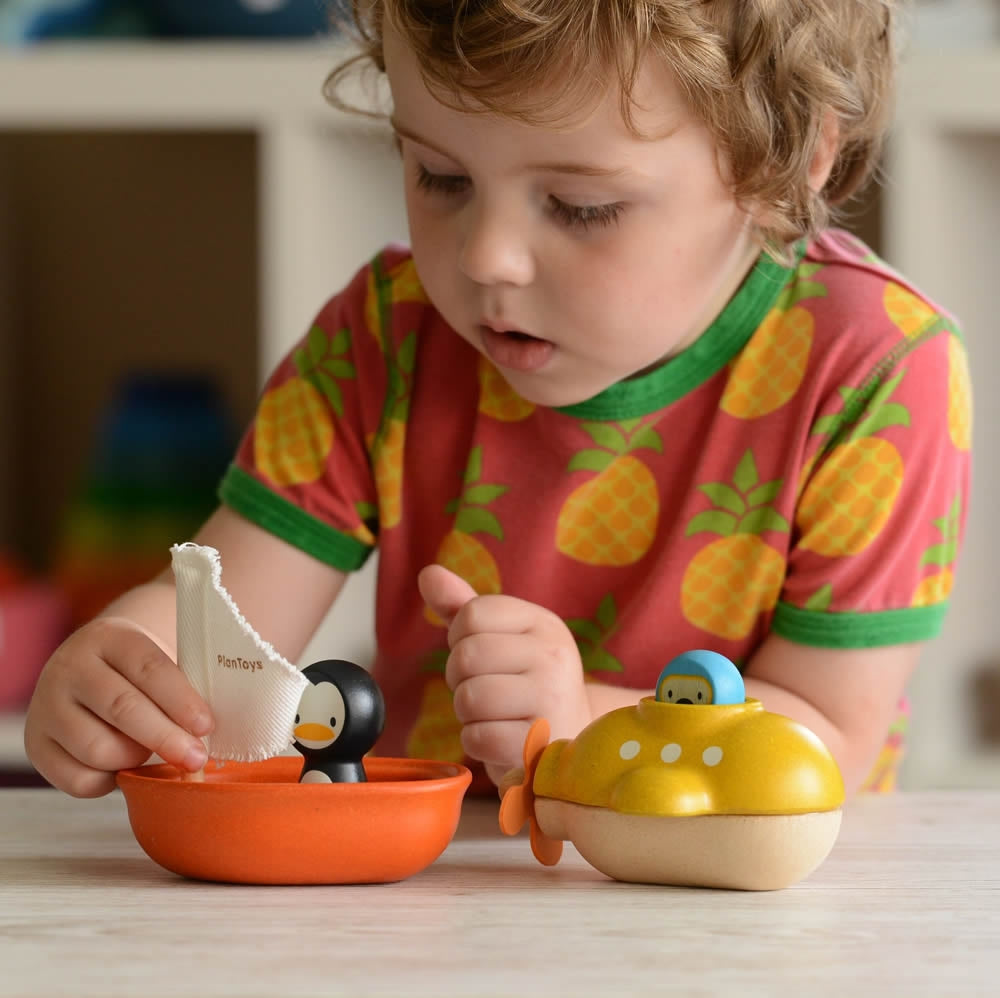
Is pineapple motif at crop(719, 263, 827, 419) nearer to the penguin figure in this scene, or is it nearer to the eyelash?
the eyelash

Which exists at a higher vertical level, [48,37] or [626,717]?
[48,37]

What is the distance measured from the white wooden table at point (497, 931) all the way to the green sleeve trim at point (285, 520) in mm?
315

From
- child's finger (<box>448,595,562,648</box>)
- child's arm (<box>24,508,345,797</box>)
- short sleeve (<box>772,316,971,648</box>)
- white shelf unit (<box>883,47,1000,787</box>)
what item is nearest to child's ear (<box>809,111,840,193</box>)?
short sleeve (<box>772,316,971,648</box>)

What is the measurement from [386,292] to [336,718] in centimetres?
48

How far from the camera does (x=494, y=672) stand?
655mm

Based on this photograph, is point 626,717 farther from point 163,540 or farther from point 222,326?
point 222,326

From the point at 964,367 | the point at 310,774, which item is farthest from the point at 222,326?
the point at 310,774

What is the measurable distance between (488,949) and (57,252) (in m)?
1.56

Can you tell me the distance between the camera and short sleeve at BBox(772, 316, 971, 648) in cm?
81

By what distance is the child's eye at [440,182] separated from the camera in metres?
0.73

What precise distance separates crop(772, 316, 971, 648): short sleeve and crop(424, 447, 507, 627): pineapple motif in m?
0.18

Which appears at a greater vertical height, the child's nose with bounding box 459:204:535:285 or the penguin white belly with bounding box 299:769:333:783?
the child's nose with bounding box 459:204:535:285

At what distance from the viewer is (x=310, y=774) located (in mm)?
548

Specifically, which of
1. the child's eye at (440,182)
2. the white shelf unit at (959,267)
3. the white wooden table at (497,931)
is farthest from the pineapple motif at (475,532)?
the white shelf unit at (959,267)
